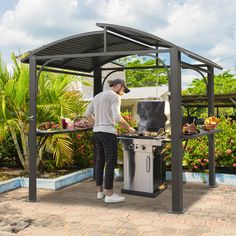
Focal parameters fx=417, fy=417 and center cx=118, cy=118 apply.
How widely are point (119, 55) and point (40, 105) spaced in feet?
7.59

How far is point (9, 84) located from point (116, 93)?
2.77 m

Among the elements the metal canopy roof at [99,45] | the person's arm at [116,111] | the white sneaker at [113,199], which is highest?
the metal canopy roof at [99,45]

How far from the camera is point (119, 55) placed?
7238 mm

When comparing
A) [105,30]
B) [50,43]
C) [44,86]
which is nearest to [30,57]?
[50,43]

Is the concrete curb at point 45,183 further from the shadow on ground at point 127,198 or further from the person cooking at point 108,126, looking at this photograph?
the person cooking at point 108,126

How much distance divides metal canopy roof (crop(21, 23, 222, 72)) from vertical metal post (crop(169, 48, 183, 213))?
24 cm

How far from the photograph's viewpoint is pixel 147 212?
6.00m

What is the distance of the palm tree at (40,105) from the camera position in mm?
8445

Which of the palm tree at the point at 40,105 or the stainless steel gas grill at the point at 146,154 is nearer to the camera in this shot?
the stainless steel gas grill at the point at 146,154

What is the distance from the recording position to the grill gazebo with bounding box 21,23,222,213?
19.5 feet

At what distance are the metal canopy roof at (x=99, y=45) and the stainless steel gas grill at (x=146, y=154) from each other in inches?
44.7

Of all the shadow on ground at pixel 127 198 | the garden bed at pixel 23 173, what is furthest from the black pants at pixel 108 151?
the garden bed at pixel 23 173

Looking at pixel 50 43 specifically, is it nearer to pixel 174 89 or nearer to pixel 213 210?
pixel 174 89

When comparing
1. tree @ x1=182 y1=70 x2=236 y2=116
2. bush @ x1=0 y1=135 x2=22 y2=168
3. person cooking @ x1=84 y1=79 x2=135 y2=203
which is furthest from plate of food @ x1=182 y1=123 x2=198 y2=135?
tree @ x1=182 y1=70 x2=236 y2=116
